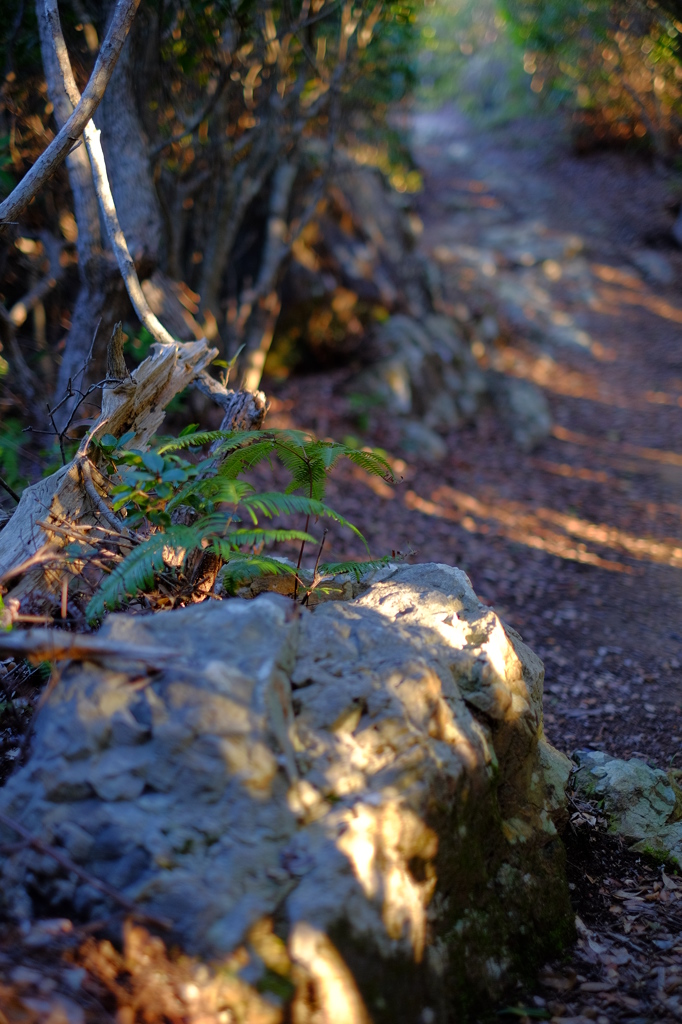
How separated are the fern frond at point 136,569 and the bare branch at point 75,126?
2.20 meters

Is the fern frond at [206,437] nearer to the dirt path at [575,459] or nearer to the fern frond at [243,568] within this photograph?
the fern frond at [243,568]

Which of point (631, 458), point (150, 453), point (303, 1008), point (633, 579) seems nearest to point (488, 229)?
point (631, 458)

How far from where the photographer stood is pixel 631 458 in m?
9.80

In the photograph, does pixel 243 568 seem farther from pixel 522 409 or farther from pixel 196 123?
pixel 522 409

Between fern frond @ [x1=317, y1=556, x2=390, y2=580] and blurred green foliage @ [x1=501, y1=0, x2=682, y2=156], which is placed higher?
blurred green foliage @ [x1=501, y1=0, x2=682, y2=156]

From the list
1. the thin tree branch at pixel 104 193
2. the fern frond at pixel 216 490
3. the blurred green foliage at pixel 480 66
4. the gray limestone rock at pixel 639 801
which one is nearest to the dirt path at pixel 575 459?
the gray limestone rock at pixel 639 801

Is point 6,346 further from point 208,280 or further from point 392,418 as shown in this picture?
point 392,418

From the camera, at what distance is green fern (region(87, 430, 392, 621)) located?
2564 mm

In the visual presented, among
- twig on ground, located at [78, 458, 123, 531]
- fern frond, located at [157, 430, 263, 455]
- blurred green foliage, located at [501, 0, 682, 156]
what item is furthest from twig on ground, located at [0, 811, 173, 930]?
blurred green foliage, located at [501, 0, 682, 156]

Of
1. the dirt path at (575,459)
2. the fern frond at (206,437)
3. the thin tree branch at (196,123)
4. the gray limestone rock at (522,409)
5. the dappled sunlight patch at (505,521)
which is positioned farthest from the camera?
the gray limestone rock at (522,409)

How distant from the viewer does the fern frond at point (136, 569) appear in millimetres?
2463

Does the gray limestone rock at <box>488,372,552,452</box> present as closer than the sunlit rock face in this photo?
No

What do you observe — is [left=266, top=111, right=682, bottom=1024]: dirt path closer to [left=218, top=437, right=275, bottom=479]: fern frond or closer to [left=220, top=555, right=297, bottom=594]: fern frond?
[left=220, top=555, right=297, bottom=594]: fern frond

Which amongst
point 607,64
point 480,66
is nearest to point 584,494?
point 607,64
